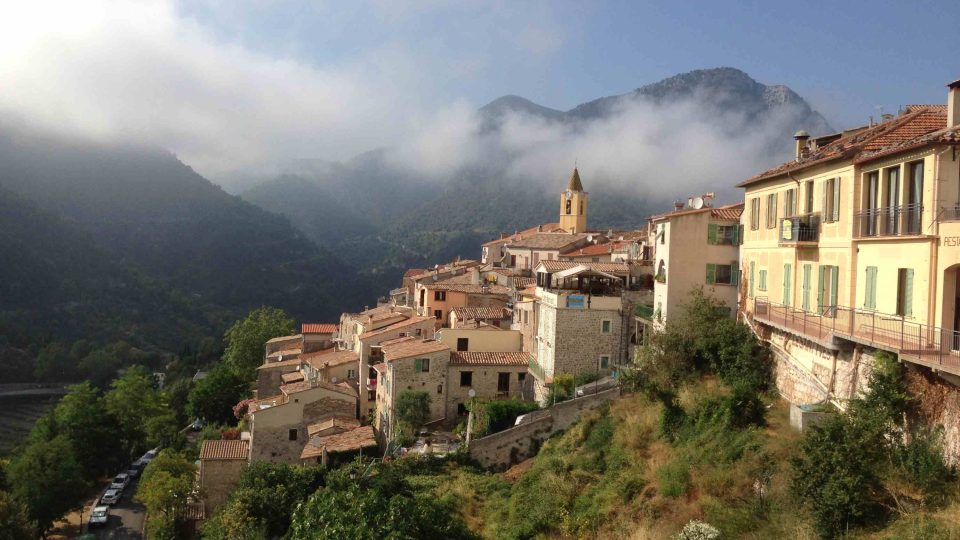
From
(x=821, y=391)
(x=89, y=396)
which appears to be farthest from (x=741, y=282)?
(x=89, y=396)

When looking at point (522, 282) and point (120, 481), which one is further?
point (120, 481)

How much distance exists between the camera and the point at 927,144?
13.0 meters

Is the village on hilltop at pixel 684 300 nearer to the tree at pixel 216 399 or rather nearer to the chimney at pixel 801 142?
the chimney at pixel 801 142

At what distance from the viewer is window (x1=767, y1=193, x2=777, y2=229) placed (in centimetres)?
2108

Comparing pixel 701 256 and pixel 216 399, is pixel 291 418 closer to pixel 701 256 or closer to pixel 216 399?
pixel 701 256

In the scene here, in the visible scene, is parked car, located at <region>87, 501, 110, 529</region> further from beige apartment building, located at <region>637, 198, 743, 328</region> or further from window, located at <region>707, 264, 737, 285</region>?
window, located at <region>707, 264, 737, 285</region>

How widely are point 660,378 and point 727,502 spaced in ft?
23.9

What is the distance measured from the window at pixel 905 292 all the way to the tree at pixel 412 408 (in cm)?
1986

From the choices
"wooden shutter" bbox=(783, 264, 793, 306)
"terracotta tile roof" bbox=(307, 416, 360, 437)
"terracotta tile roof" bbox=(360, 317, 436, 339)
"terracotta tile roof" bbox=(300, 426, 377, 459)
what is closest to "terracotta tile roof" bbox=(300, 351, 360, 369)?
"terracotta tile roof" bbox=(360, 317, 436, 339)

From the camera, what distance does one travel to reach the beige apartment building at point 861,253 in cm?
1291

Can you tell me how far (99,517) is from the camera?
130 feet

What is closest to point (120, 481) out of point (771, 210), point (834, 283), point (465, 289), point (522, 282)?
point (465, 289)

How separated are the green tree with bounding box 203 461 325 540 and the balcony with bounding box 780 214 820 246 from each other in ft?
55.9

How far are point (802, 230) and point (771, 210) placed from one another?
10.0 ft
